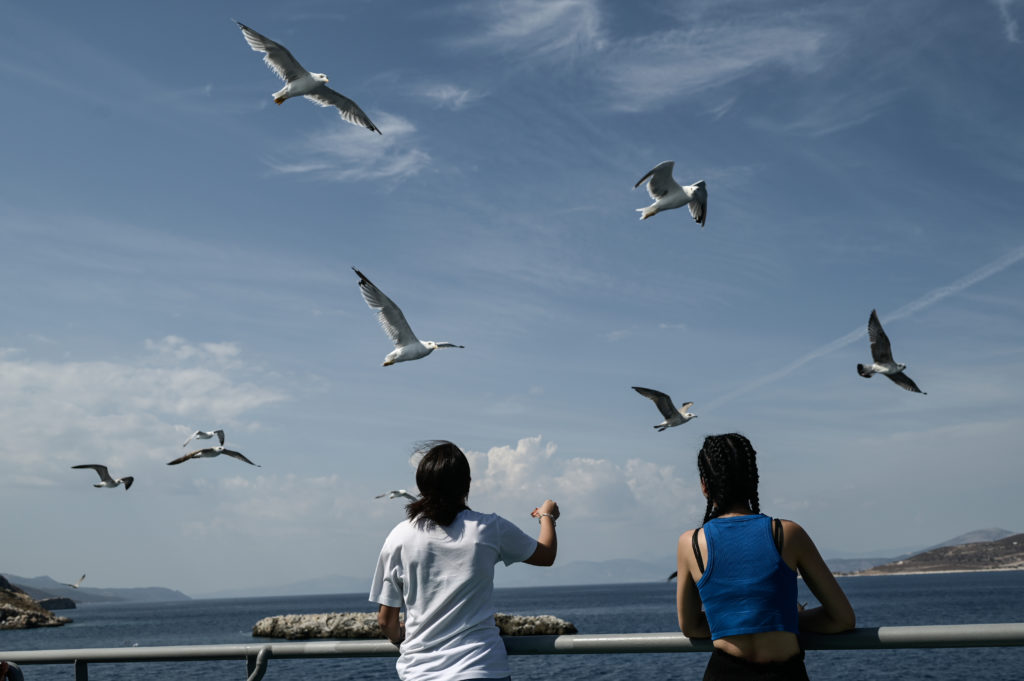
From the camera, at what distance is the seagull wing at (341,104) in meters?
21.8

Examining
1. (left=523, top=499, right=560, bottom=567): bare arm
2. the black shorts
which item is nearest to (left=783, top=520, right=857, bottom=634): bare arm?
Answer: the black shorts

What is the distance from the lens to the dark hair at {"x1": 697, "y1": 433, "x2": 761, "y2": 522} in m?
3.32

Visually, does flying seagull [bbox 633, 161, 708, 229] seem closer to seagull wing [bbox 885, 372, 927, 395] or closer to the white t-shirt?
seagull wing [bbox 885, 372, 927, 395]

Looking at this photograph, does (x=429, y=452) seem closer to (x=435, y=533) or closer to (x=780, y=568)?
(x=435, y=533)

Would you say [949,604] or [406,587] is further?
[949,604]

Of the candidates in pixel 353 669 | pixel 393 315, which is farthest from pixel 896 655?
pixel 393 315

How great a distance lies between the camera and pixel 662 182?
20641 millimetres

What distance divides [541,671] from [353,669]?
9.42 metres

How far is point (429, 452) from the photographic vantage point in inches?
147

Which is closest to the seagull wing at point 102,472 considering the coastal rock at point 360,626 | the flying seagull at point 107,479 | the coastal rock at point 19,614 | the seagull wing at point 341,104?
the flying seagull at point 107,479

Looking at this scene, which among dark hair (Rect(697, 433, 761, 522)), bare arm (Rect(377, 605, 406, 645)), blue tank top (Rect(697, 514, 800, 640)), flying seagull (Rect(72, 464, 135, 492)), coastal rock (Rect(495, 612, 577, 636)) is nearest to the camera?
blue tank top (Rect(697, 514, 800, 640))

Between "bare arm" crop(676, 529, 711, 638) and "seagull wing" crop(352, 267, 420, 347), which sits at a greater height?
"seagull wing" crop(352, 267, 420, 347)

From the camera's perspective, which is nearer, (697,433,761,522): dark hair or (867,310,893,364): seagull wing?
(697,433,761,522): dark hair

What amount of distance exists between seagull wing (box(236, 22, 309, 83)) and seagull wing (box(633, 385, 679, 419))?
418 inches
